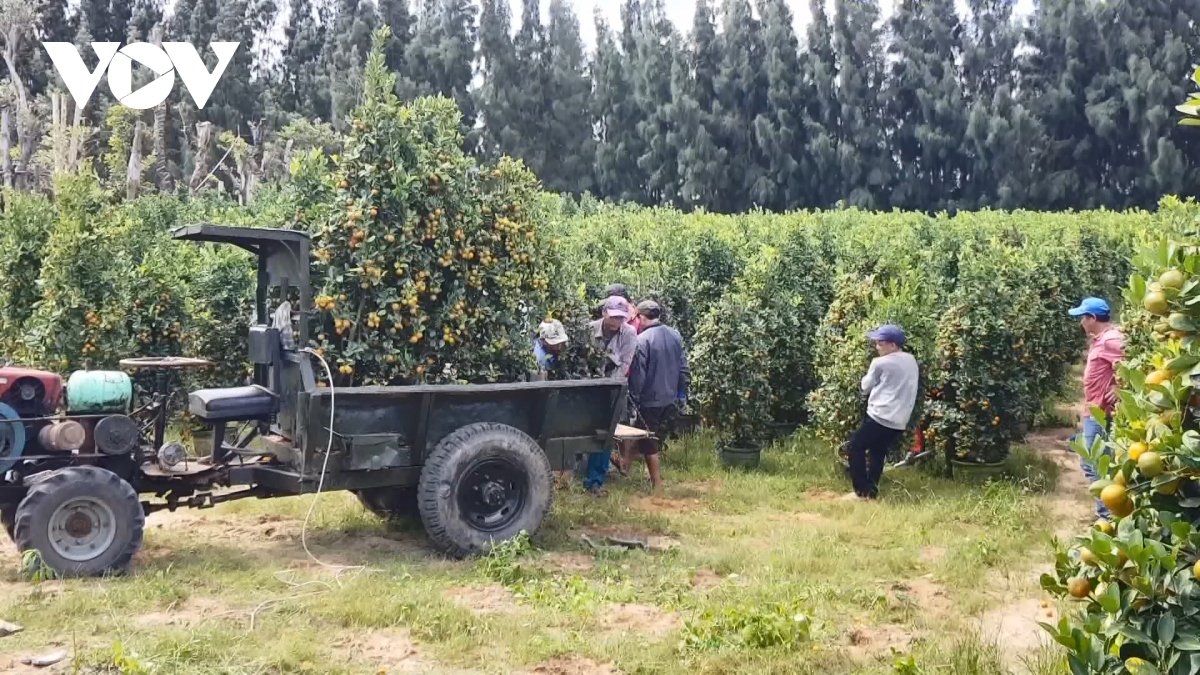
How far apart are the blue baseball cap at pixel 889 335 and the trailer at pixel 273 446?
97.1 inches

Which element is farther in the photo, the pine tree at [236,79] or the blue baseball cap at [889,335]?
the pine tree at [236,79]

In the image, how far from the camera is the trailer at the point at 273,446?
20.2 ft

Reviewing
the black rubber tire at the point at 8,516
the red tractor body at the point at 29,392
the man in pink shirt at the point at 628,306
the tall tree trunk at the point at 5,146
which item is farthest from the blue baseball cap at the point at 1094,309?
the tall tree trunk at the point at 5,146

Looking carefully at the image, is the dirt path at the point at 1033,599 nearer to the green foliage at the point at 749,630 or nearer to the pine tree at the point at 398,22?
the green foliage at the point at 749,630

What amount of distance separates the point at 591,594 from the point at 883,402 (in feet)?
12.0

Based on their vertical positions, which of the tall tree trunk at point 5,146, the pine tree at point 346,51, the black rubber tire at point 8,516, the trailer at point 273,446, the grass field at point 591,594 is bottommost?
the grass field at point 591,594

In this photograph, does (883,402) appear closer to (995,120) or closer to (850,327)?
(850,327)

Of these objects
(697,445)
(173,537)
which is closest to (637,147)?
(697,445)

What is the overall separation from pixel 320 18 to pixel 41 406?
51547 mm

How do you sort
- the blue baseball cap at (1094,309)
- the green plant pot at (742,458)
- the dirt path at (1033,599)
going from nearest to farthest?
1. the dirt path at (1033,599)
2. the blue baseball cap at (1094,309)
3. the green plant pot at (742,458)

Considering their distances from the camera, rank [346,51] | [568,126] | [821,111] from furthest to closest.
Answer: [568,126] → [346,51] → [821,111]

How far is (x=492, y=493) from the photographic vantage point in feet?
22.7

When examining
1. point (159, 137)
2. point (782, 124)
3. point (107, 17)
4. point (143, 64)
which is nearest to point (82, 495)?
point (159, 137)

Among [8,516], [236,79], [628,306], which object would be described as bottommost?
[8,516]
